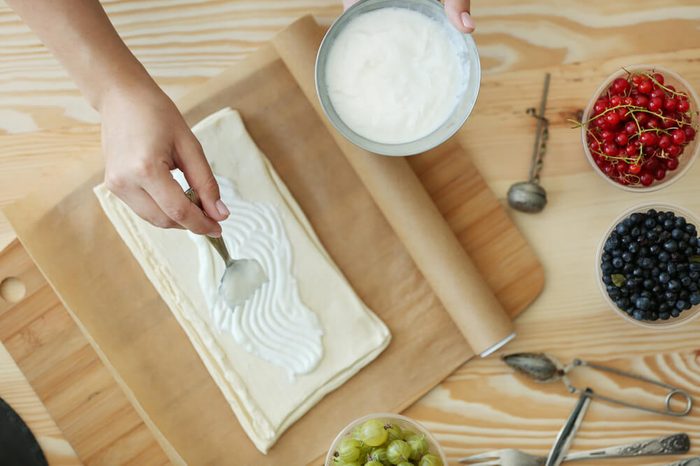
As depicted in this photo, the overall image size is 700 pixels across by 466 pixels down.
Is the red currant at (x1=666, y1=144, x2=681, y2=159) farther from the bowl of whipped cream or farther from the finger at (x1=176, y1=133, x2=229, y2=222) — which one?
the finger at (x1=176, y1=133, x2=229, y2=222)

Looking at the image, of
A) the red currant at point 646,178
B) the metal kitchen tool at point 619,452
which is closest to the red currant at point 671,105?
the red currant at point 646,178

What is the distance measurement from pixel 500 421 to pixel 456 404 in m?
0.08

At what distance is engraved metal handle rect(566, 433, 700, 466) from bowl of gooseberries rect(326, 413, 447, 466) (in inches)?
10.5

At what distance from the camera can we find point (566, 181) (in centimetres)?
109

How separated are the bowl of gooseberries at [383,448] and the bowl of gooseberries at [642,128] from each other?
1.65 feet

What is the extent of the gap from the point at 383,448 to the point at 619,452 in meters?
0.41

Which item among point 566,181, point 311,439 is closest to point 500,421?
point 311,439

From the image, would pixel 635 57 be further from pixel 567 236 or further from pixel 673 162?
pixel 567 236

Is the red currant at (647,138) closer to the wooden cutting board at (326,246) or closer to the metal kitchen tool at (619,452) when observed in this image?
the wooden cutting board at (326,246)

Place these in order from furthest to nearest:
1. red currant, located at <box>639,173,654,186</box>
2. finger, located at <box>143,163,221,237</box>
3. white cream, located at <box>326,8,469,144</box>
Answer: red currant, located at <box>639,173,654,186</box> < white cream, located at <box>326,8,469,144</box> < finger, located at <box>143,163,221,237</box>

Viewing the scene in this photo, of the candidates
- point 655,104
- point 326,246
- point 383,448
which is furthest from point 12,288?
point 655,104

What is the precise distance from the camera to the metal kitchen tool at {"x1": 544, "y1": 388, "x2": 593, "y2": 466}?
106cm

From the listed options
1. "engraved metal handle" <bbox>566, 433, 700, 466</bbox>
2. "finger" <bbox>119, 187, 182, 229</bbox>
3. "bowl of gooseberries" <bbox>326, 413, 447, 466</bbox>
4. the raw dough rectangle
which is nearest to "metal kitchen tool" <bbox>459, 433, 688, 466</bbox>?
"engraved metal handle" <bbox>566, 433, 700, 466</bbox>

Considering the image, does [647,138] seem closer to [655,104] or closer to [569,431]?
[655,104]
